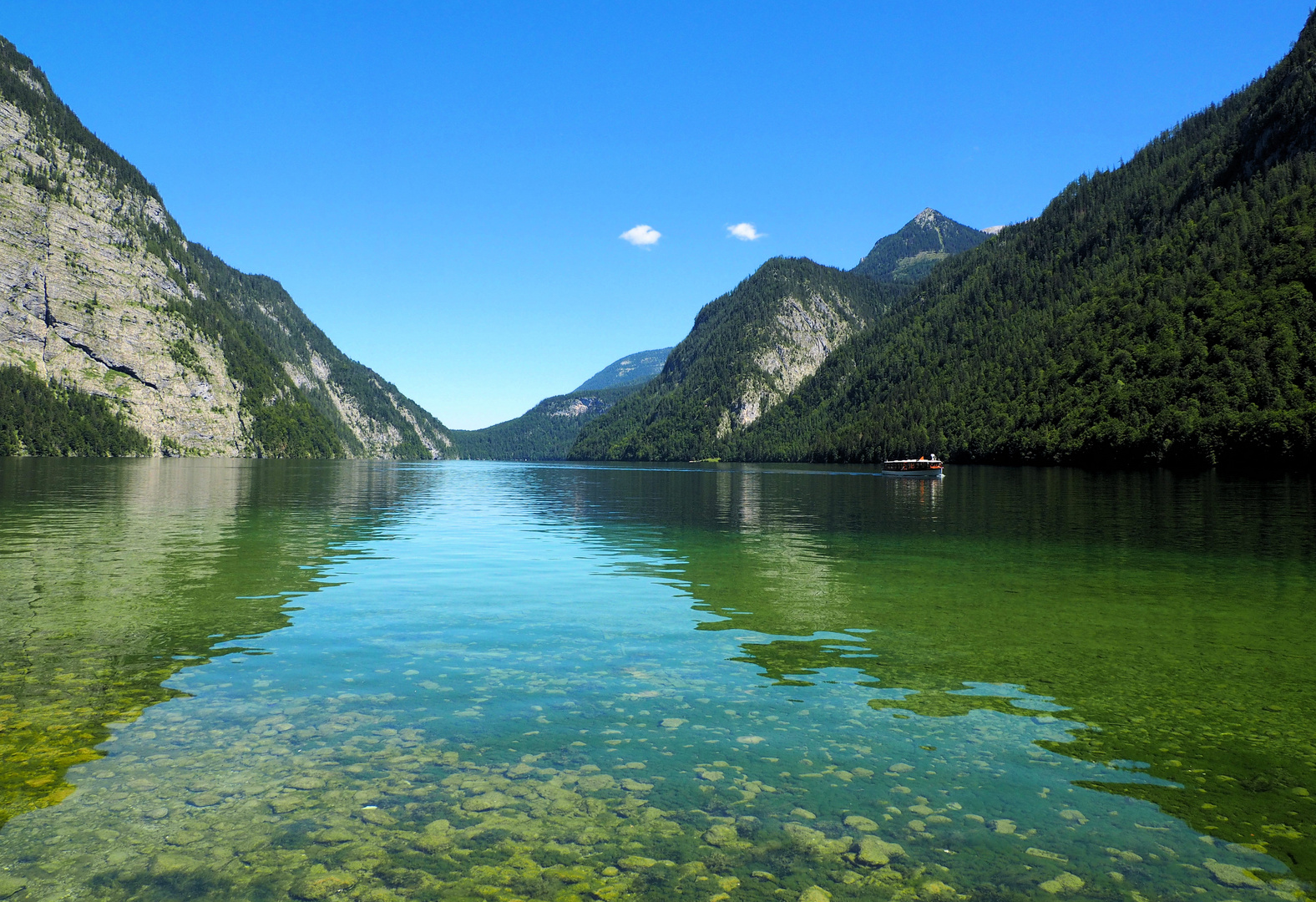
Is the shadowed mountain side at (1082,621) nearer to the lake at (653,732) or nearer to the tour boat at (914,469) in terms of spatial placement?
the lake at (653,732)

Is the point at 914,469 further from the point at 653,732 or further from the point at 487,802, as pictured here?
the point at 487,802

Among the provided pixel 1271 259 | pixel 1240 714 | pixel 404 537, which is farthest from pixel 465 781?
pixel 1271 259

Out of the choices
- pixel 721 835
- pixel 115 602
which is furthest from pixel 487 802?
pixel 115 602

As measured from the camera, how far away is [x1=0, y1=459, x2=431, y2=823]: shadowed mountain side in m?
11.9

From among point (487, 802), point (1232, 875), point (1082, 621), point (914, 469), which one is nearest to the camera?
point (1232, 875)

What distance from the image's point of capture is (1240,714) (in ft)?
43.2

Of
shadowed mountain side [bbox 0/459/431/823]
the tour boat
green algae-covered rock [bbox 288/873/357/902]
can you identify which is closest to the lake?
green algae-covered rock [bbox 288/873/357/902]

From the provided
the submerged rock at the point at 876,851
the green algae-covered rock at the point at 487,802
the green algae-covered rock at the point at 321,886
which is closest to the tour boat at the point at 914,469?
the submerged rock at the point at 876,851

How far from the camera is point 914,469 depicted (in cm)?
14975

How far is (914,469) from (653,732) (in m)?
146

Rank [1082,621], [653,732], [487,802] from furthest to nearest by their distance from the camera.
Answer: [1082,621] < [653,732] < [487,802]

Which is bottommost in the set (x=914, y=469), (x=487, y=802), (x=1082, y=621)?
(x=1082, y=621)

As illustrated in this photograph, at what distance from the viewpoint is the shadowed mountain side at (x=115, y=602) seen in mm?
11938

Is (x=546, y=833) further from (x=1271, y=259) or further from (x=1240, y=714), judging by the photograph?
(x=1271, y=259)
